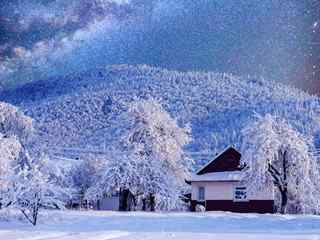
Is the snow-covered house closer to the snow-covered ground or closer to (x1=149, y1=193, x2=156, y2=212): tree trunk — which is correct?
(x1=149, y1=193, x2=156, y2=212): tree trunk

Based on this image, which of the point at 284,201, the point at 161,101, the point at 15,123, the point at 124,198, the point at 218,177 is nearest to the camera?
the point at 284,201

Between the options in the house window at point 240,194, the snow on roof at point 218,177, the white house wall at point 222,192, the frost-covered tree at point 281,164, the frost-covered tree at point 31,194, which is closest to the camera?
the frost-covered tree at point 31,194

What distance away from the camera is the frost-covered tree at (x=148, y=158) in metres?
30.9

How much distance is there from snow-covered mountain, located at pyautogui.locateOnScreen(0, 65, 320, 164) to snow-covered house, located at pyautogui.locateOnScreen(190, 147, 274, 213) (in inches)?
555

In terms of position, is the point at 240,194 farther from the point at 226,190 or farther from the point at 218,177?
the point at 218,177

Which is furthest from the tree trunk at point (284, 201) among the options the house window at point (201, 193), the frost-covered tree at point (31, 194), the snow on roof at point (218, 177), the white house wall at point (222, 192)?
the frost-covered tree at point (31, 194)

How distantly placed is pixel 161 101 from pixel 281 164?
34124 mm

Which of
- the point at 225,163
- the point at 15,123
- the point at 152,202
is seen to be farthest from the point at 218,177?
the point at 15,123

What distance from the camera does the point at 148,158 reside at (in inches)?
1261

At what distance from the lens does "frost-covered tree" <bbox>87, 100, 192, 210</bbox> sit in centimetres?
3089

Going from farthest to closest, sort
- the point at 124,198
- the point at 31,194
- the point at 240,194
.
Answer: the point at 240,194, the point at 124,198, the point at 31,194

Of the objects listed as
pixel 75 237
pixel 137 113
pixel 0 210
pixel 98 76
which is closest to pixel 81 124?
pixel 98 76

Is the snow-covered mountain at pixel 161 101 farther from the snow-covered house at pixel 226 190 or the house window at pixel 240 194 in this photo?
the house window at pixel 240 194

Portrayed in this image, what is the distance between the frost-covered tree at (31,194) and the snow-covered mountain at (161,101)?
3284 centimetres
